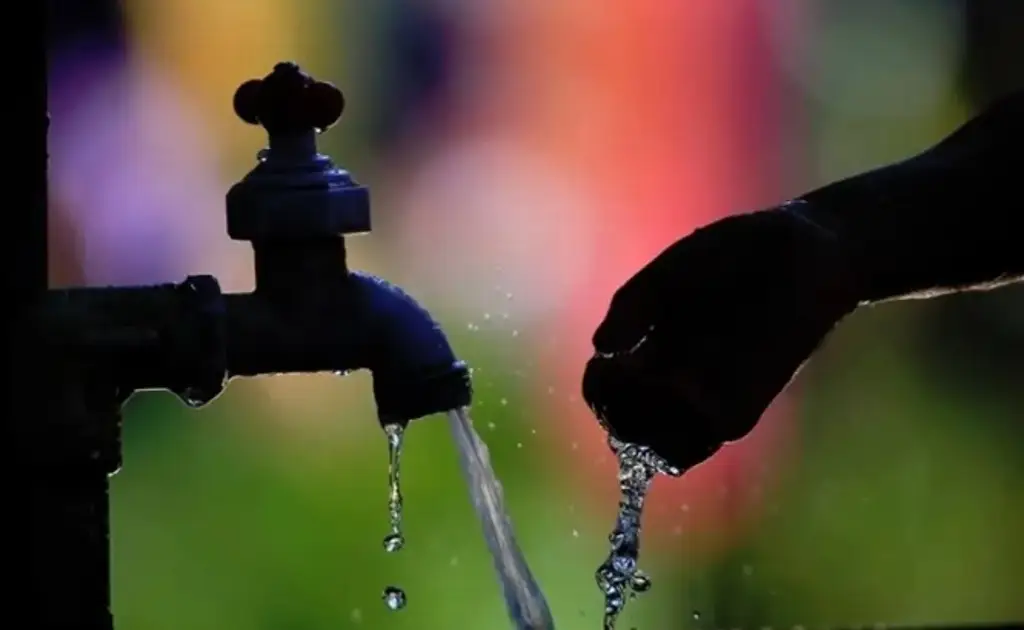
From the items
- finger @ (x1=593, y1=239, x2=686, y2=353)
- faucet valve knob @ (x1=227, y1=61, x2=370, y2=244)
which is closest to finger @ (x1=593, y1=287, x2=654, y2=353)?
finger @ (x1=593, y1=239, x2=686, y2=353)

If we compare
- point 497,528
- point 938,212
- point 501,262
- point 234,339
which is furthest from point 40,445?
point 501,262

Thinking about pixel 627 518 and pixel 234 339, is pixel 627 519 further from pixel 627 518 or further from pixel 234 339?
pixel 234 339

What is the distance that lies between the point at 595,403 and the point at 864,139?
1.13m

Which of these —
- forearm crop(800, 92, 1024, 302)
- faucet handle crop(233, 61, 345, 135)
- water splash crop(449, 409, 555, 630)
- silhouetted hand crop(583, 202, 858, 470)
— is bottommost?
water splash crop(449, 409, 555, 630)

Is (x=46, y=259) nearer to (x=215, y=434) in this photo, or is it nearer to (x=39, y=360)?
(x=39, y=360)

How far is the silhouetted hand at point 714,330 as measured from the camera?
419mm

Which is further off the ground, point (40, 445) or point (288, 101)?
point (288, 101)

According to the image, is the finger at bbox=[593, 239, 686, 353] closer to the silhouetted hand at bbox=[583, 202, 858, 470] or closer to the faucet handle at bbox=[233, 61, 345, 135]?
the silhouetted hand at bbox=[583, 202, 858, 470]

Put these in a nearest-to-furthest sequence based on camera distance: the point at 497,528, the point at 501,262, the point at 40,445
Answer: the point at 40,445 < the point at 497,528 < the point at 501,262

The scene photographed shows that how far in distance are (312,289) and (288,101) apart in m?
0.07

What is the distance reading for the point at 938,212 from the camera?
473mm

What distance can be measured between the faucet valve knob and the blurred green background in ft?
2.78

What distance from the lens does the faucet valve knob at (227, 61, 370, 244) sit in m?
0.47

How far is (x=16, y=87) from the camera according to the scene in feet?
1.37
